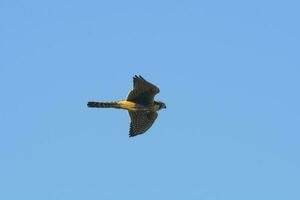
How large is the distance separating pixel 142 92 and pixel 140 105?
884 mm

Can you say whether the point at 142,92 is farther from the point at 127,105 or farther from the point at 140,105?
the point at 127,105

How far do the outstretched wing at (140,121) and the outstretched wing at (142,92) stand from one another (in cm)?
119

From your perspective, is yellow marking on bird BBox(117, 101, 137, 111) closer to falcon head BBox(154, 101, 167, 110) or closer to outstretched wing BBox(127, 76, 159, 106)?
outstretched wing BBox(127, 76, 159, 106)

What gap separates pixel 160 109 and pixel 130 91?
3021 millimetres

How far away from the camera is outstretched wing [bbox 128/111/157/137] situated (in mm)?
41219

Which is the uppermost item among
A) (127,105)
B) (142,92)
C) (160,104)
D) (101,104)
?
(160,104)

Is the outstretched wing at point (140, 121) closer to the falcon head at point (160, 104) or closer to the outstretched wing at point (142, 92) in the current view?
the falcon head at point (160, 104)

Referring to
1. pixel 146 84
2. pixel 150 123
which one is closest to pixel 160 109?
pixel 150 123

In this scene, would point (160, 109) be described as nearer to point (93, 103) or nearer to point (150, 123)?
point (150, 123)

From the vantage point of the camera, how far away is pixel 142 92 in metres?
39.3

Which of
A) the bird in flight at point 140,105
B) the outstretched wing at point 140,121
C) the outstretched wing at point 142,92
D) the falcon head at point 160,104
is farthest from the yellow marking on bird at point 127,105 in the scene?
the falcon head at point 160,104

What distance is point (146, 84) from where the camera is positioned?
3869 centimetres

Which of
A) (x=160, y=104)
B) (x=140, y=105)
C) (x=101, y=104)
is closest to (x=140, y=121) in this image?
(x=160, y=104)

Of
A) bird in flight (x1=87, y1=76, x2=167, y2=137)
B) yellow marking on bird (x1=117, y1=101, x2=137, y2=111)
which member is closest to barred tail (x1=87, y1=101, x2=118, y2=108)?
bird in flight (x1=87, y1=76, x2=167, y2=137)
